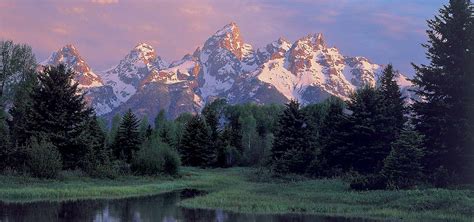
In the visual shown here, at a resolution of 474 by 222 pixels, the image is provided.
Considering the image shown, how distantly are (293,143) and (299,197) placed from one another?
85.3 feet

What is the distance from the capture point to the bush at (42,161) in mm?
50438

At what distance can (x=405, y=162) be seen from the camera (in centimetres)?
4500

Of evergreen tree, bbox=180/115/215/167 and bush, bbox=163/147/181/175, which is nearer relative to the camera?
bush, bbox=163/147/181/175

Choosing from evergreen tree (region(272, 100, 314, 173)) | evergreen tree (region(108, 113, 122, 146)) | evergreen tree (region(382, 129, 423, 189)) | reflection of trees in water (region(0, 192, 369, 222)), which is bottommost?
reflection of trees in water (region(0, 192, 369, 222))

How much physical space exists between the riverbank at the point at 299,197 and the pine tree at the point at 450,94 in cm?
820

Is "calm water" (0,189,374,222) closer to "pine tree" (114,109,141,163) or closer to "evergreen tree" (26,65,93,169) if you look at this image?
"evergreen tree" (26,65,93,169)

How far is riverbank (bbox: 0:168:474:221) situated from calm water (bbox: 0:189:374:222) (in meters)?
2.11

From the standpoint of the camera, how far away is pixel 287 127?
70.9 metres

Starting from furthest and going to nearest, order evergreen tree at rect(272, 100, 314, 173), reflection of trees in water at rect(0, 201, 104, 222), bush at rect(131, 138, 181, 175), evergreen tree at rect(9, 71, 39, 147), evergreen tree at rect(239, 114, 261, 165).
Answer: evergreen tree at rect(239, 114, 261, 165), evergreen tree at rect(9, 71, 39, 147), evergreen tree at rect(272, 100, 314, 173), bush at rect(131, 138, 181, 175), reflection of trees in water at rect(0, 201, 104, 222)

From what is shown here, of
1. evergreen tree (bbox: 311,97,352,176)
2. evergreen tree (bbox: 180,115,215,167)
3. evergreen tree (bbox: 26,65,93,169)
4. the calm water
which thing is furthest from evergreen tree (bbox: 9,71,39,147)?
evergreen tree (bbox: 311,97,352,176)

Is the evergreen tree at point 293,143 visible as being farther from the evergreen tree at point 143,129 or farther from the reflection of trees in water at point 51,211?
the reflection of trees in water at point 51,211

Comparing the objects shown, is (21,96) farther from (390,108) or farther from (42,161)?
(390,108)

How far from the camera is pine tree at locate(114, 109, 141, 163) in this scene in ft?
264

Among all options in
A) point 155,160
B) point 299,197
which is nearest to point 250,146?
point 155,160
